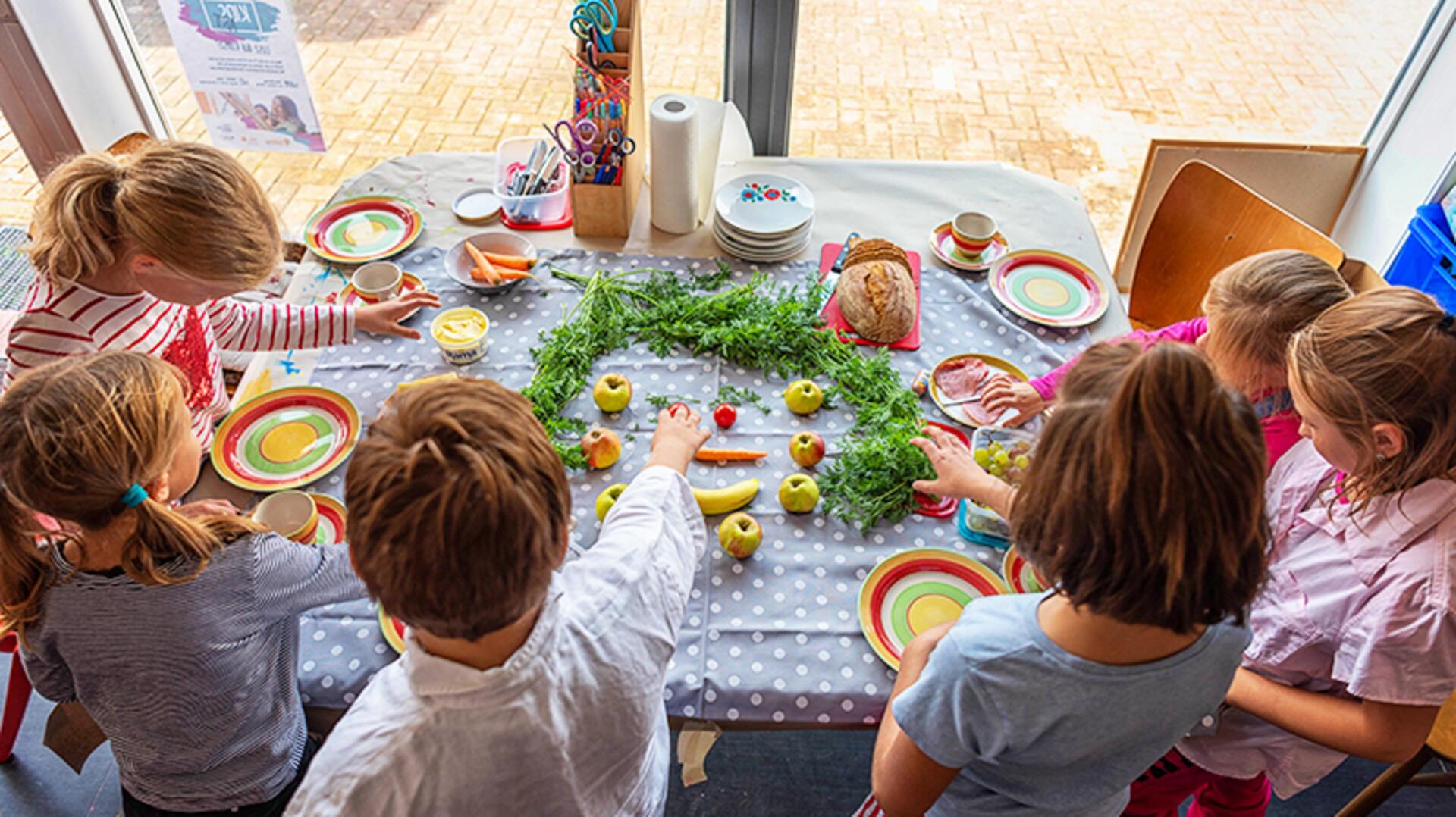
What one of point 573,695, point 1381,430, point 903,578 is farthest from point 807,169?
point 573,695

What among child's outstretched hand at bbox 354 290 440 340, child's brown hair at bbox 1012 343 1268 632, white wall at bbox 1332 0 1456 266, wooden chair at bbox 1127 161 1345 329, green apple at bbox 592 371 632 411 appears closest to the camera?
child's brown hair at bbox 1012 343 1268 632

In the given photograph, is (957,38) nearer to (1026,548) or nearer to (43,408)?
(1026,548)

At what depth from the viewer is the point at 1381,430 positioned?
3.97ft

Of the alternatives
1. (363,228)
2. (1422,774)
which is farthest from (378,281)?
(1422,774)

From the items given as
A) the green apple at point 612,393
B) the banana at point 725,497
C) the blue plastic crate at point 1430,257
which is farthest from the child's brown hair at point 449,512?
the blue plastic crate at point 1430,257

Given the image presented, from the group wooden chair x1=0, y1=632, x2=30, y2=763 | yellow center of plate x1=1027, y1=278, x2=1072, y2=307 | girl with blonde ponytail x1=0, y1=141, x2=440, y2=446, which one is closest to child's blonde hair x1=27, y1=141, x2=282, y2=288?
girl with blonde ponytail x1=0, y1=141, x2=440, y2=446

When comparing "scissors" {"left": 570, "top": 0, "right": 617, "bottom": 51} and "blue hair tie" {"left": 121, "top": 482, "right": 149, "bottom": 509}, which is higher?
"scissors" {"left": 570, "top": 0, "right": 617, "bottom": 51}

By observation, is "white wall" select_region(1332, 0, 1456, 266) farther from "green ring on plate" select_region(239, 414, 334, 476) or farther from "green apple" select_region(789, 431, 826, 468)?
"green ring on plate" select_region(239, 414, 334, 476)

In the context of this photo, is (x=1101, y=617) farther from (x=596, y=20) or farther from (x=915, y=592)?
(x=596, y=20)

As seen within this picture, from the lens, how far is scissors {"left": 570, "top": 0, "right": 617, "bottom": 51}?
203 cm

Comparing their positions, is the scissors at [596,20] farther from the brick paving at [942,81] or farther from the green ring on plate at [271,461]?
the green ring on plate at [271,461]

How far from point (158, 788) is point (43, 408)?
64cm

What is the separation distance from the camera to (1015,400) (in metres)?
1.75

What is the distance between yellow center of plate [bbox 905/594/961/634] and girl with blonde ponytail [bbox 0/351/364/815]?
0.89 metres
